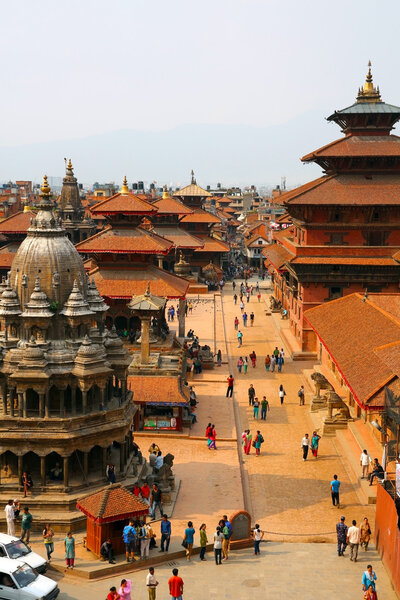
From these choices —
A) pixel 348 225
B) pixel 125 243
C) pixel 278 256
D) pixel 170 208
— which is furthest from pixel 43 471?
pixel 170 208

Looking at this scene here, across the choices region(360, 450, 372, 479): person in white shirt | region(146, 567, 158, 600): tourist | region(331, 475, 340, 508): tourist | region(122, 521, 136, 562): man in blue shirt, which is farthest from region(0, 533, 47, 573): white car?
region(360, 450, 372, 479): person in white shirt

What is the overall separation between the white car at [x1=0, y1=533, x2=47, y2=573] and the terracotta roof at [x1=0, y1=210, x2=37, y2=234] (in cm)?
3945

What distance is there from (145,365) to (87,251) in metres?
9.29

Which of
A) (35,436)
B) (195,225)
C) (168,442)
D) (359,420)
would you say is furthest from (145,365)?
(195,225)

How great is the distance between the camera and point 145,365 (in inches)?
1217

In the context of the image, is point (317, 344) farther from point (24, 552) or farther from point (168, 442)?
point (24, 552)

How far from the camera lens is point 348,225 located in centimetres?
4206

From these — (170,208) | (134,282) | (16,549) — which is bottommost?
(16,549)

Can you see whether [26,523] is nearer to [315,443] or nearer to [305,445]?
[305,445]

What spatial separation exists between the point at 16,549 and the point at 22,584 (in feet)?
4.10

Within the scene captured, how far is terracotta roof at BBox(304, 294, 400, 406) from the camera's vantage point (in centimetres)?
2186

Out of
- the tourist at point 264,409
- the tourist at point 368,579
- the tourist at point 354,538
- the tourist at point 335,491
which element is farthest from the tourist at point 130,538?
the tourist at point 264,409

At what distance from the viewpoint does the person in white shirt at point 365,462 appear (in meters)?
23.0

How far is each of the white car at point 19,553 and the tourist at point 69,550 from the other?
705 mm
